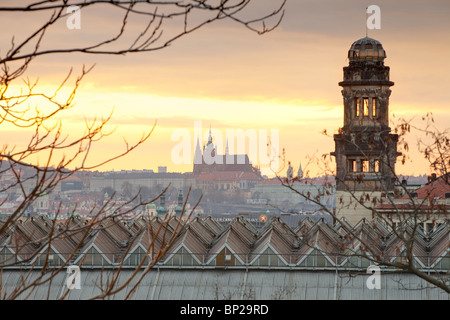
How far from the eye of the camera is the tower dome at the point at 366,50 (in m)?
67.5

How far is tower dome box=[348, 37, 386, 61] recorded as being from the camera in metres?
67.5

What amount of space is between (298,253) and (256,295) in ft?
12.4

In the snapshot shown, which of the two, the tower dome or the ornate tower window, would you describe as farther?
the tower dome

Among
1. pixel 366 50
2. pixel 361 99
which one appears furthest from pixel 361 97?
pixel 366 50

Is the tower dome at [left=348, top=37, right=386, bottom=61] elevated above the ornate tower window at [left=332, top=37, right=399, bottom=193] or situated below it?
above

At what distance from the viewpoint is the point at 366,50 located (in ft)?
223

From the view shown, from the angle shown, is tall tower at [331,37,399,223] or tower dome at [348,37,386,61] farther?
tower dome at [348,37,386,61]

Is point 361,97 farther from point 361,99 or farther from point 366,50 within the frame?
point 366,50

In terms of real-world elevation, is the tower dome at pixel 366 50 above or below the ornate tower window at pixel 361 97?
above

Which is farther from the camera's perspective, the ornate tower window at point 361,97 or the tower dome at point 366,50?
the tower dome at point 366,50

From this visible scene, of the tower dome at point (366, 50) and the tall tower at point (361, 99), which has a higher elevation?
the tower dome at point (366, 50)
